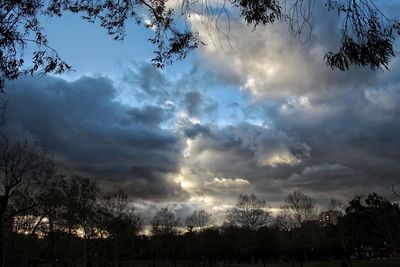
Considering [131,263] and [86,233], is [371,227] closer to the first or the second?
[131,263]

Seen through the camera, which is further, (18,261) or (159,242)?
(159,242)

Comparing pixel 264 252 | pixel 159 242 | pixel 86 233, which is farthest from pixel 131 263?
pixel 86 233

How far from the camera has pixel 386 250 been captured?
381ft

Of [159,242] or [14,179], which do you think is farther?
[159,242]

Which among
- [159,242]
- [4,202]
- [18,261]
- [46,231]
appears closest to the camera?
[4,202]

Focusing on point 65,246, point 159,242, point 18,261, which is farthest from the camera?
point 159,242

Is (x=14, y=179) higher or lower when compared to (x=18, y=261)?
higher

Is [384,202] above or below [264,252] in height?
A: above

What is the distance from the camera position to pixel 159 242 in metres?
106

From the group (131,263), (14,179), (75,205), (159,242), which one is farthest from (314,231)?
(14,179)

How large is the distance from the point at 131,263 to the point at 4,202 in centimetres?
8297

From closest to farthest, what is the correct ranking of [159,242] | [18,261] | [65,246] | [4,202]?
[4,202]
[65,246]
[18,261]
[159,242]

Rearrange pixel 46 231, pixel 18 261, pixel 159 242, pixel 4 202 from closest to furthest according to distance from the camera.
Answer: pixel 4 202
pixel 46 231
pixel 18 261
pixel 159 242

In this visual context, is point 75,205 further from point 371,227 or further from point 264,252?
point 371,227
